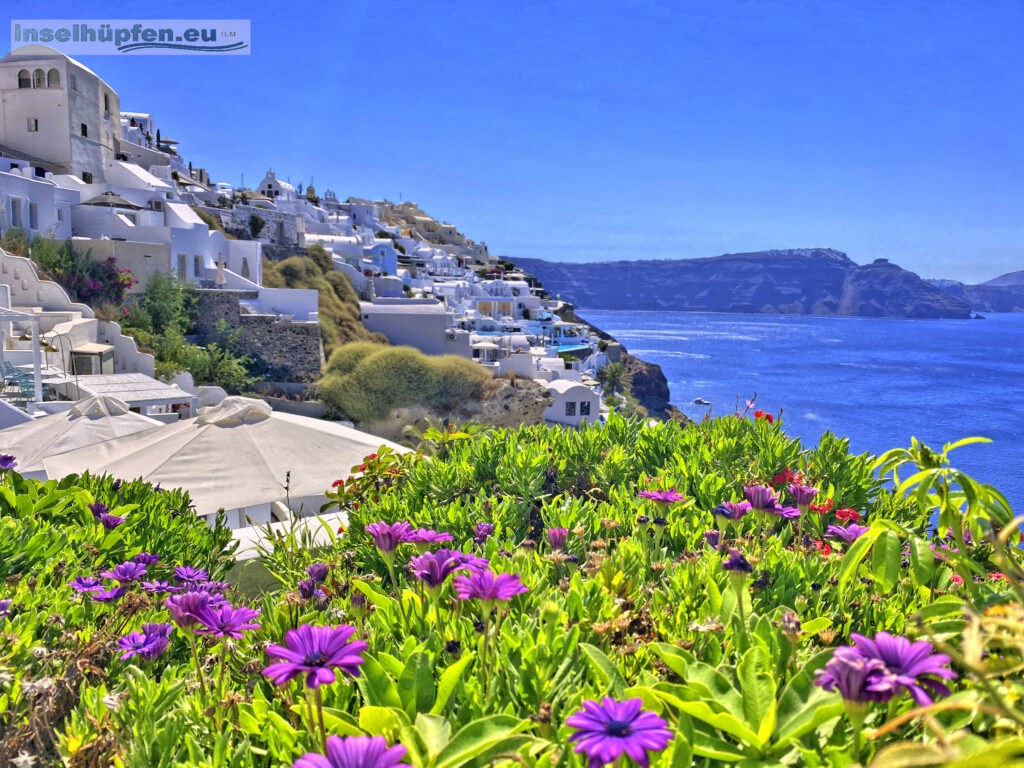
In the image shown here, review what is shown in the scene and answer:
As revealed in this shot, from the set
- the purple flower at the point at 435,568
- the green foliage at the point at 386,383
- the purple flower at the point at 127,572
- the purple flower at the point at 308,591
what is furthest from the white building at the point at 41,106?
the purple flower at the point at 435,568

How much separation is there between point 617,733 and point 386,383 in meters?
26.2

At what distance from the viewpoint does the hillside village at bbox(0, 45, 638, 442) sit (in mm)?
17891

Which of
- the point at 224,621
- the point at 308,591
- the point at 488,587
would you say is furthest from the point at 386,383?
the point at 488,587

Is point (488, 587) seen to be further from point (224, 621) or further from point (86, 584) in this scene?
point (86, 584)

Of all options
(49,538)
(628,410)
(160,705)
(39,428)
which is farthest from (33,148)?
(160,705)

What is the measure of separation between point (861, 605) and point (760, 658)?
915mm

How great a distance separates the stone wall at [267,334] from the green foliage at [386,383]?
97 cm

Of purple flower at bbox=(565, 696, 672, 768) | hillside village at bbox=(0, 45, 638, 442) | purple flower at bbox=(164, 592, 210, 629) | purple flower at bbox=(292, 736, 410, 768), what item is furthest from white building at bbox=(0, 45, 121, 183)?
purple flower at bbox=(565, 696, 672, 768)

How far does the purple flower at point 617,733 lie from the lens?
3.66ft

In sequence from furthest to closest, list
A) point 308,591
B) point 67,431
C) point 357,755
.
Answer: point 67,431, point 308,591, point 357,755

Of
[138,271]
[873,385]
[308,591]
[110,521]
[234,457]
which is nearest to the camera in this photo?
[308,591]

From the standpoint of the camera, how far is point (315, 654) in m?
1.45

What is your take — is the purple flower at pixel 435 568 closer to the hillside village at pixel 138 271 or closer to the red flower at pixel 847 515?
the red flower at pixel 847 515

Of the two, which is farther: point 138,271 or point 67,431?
point 138,271
